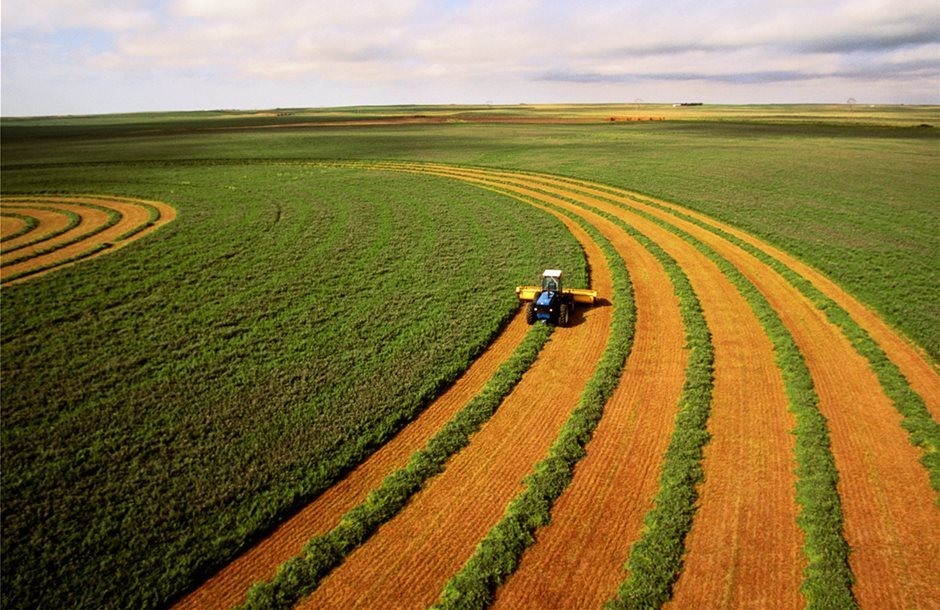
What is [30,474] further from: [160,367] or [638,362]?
[638,362]

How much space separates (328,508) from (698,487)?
384 inches

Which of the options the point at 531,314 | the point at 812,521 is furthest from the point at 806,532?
the point at 531,314

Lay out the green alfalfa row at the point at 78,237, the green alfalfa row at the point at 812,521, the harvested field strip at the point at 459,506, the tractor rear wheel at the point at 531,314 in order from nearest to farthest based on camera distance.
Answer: the green alfalfa row at the point at 812,521, the harvested field strip at the point at 459,506, the tractor rear wheel at the point at 531,314, the green alfalfa row at the point at 78,237

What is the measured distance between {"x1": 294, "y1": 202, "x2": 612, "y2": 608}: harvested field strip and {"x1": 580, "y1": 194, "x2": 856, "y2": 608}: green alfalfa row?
3.57m

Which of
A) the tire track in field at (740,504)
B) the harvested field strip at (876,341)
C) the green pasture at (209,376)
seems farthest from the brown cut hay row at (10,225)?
the harvested field strip at (876,341)

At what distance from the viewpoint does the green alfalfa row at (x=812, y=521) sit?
9914 millimetres

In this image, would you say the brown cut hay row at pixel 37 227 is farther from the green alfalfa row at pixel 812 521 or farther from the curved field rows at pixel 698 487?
the green alfalfa row at pixel 812 521

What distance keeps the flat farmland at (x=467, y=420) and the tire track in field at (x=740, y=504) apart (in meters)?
0.07

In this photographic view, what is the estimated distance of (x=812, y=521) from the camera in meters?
11.6

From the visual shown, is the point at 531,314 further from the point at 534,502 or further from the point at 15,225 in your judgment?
the point at 15,225

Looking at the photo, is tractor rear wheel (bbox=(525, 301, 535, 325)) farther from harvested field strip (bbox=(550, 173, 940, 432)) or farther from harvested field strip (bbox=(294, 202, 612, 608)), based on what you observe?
harvested field strip (bbox=(550, 173, 940, 432))

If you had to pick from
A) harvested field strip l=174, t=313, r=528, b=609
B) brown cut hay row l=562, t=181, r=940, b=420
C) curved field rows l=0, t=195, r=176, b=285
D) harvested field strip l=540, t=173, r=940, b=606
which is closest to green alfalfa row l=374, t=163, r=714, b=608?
harvested field strip l=540, t=173, r=940, b=606

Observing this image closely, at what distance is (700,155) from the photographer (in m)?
79.4

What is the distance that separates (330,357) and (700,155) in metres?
79.2
